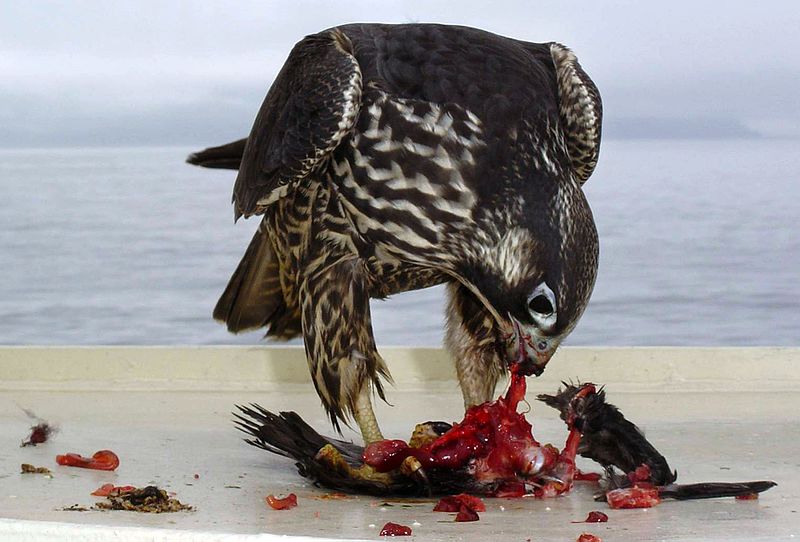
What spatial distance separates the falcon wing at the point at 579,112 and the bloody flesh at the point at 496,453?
24.4 inches

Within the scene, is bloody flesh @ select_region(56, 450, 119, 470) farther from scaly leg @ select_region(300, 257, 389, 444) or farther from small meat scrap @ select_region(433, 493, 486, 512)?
small meat scrap @ select_region(433, 493, 486, 512)

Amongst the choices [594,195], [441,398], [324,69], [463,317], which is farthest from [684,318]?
[324,69]

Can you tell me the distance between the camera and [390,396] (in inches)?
139

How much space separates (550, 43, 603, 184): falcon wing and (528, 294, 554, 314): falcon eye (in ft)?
1.95

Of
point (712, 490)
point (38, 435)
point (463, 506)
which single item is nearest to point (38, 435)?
point (38, 435)

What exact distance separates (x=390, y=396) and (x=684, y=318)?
3.12m

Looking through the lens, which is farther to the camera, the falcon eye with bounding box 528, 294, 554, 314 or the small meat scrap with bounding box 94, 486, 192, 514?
the falcon eye with bounding box 528, 294, 554, 314

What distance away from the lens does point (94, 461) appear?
8.54ft

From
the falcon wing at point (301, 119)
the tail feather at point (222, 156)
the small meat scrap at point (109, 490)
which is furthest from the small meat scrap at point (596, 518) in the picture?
the tail feather at point (222, 156)

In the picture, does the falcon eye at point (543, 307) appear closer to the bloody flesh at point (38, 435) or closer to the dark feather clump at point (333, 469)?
the dark feather clump at point (333, 469)

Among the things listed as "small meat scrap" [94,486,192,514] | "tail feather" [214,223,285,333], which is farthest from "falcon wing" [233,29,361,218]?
"small meat scrap" [94,486,192,514]

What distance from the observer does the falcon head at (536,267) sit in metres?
2.36

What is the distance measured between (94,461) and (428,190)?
89cm

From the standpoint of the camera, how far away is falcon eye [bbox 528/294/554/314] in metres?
2.36
